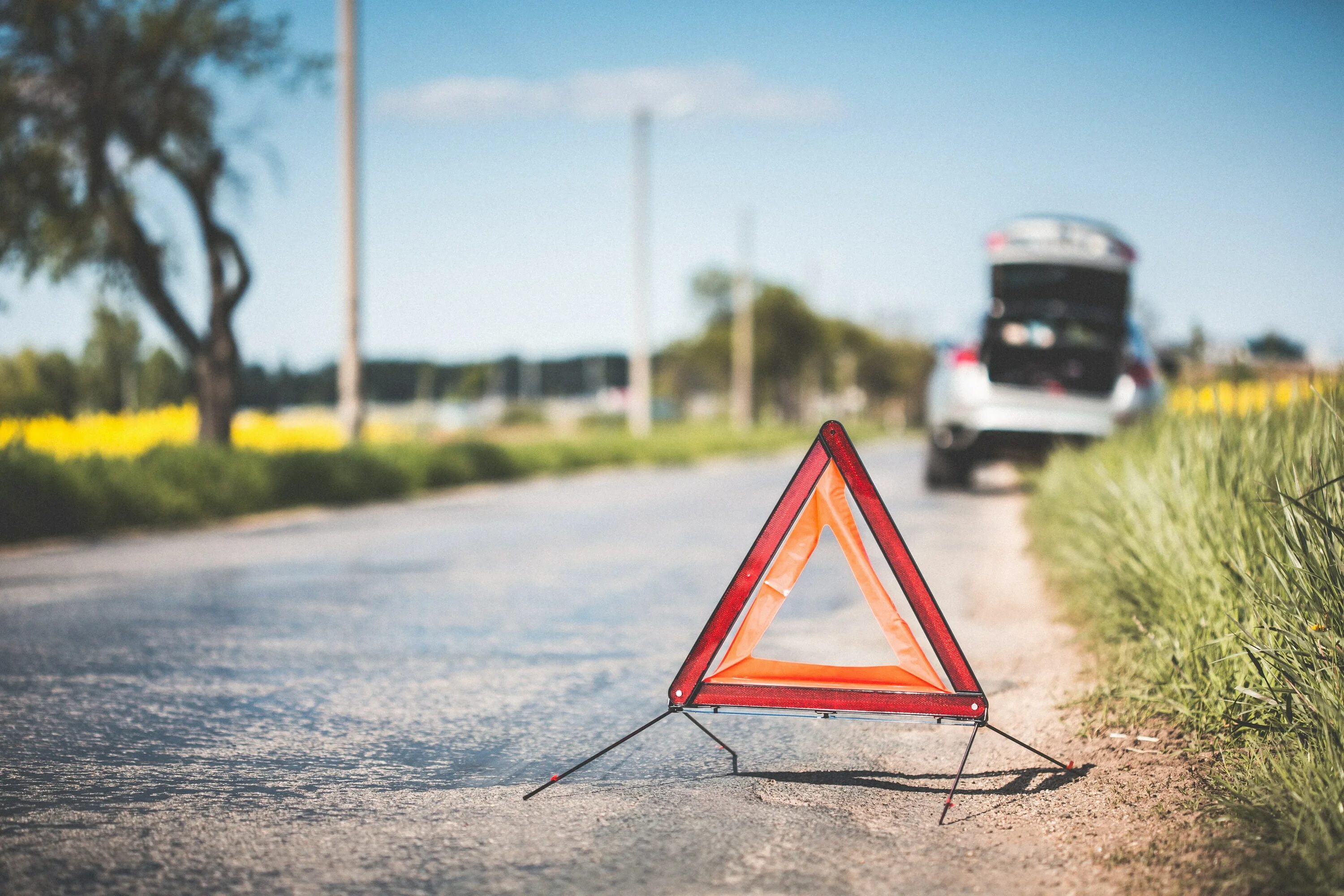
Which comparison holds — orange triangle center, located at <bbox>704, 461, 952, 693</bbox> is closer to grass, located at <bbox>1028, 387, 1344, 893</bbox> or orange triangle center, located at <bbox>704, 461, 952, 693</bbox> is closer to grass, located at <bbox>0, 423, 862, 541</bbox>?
grass, located at <bbox>1028, 387, 1344, 893</bbox>

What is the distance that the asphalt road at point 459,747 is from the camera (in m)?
3.58

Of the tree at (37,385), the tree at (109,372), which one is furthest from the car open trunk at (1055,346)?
the tree at (109,372)

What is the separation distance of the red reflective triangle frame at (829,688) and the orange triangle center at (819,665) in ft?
0.13

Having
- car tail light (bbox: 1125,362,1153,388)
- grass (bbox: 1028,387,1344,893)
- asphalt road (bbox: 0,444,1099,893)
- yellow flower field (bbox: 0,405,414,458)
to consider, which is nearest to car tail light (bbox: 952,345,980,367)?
car tail light (bbox: 1125,362,1153,388)

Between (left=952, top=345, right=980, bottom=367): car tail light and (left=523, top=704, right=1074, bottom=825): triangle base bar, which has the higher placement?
(left=952, top=345, right=980, bottom=367): car tail light

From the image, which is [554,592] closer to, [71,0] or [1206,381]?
[1206,381]

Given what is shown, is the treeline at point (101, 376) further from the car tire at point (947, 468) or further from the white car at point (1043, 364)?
the white car at point (1043, 364)

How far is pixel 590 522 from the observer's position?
1479 centimetres

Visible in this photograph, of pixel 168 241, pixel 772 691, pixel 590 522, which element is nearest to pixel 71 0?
pixel 168 241

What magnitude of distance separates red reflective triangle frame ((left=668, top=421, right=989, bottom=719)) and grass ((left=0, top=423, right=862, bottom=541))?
402 inches

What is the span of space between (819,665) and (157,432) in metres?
20.7

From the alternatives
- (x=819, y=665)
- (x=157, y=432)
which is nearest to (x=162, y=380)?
(x=157, y=432)

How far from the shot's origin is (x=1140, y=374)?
14.7 metres

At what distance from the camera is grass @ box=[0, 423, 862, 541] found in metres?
12.7
